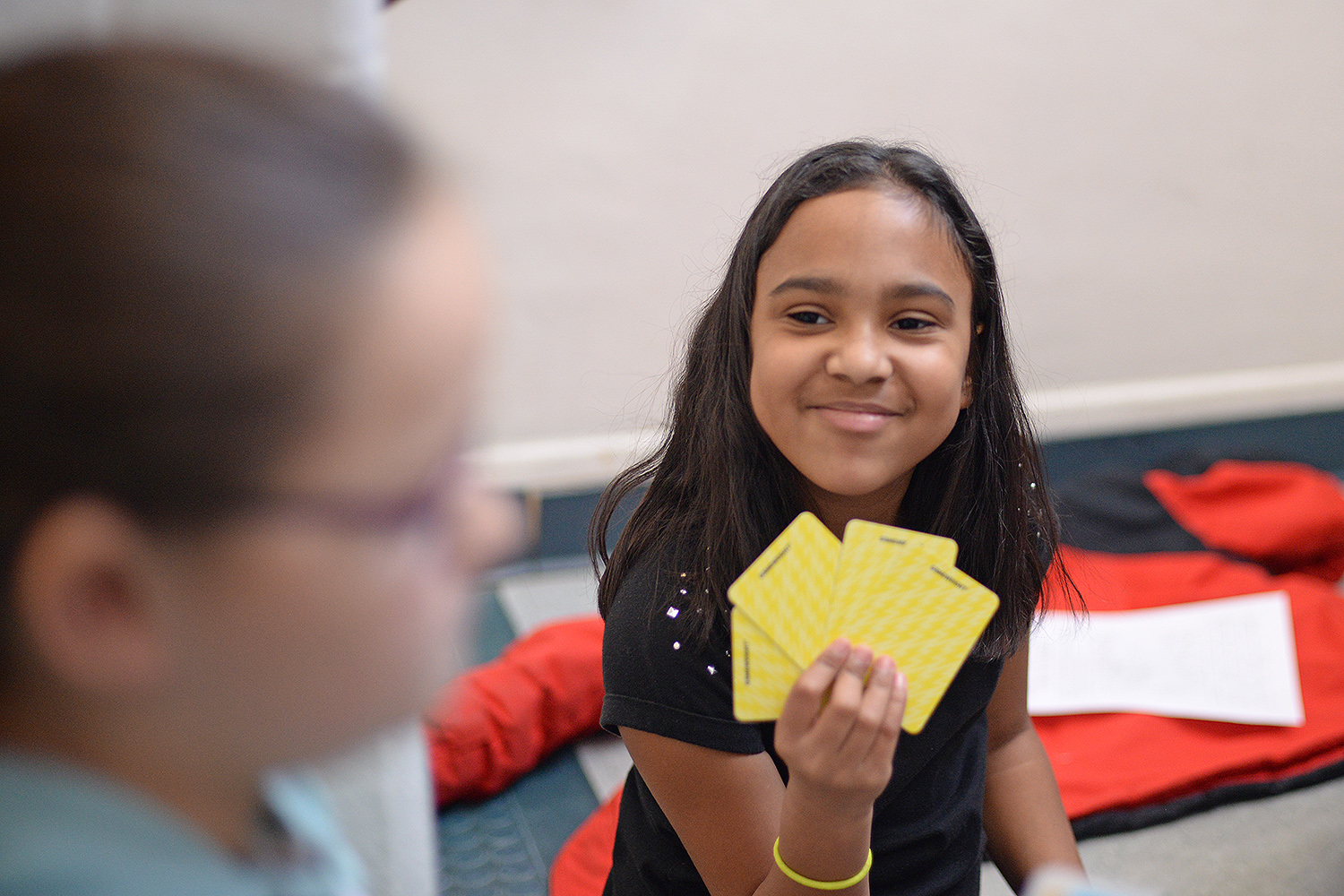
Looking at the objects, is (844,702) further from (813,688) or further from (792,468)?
(792,468)

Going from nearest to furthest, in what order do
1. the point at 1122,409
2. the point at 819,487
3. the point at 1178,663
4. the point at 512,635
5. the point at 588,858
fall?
the point at 819,487 → the point at 588,858 → the point at 1178,663 → the point at 512,635 → the point at 1122,409

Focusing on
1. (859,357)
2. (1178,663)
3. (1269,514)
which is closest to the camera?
(859,357)

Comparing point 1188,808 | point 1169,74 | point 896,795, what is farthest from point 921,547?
point 1169,74

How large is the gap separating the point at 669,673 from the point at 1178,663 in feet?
4.81

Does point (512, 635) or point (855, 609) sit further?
point (512, 635)

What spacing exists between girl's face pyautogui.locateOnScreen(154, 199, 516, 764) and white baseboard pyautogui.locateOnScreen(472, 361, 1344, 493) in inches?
86.2

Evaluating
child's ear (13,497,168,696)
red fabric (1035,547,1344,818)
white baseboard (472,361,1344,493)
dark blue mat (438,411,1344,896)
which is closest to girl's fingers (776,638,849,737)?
child's ear (13,497,168,696)

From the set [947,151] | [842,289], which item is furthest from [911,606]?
[947,151]

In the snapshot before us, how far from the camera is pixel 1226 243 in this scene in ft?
10.5

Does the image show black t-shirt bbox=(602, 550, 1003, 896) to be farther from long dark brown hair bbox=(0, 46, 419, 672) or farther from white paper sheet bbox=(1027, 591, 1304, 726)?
white paper sheet bbox=(1027, 591, 1304, 726)

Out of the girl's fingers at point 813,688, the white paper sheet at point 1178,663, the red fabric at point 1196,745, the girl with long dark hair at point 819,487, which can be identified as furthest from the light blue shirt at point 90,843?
the white paper sheet at point 1178,663

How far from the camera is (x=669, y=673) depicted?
938 millimetres

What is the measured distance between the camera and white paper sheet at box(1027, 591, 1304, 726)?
6.16ft

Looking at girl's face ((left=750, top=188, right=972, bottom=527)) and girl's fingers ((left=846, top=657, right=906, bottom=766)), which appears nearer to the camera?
girl's fingers ((left=846, top=657, right=906, bottom=766))
